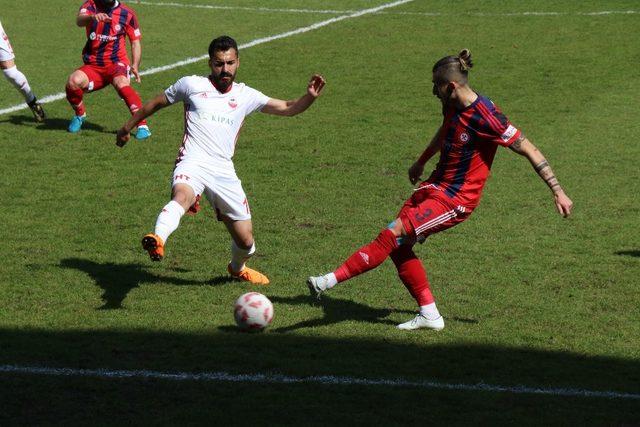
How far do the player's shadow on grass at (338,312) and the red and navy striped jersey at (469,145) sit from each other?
1.30 metres

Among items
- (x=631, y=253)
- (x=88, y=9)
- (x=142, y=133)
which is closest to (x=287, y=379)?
(x=631, y=253)

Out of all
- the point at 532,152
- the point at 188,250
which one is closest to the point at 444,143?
the point at 532,152

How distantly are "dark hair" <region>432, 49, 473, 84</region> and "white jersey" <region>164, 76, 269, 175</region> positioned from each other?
6.98ft

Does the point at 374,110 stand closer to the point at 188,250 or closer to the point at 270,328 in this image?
the point at 188,250

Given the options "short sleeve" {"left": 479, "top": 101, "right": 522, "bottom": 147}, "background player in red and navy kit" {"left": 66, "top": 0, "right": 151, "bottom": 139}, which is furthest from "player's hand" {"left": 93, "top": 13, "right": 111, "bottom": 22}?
"short sleeve" {"left": 479, "top": 101, "right": 522, "bottom": 147}

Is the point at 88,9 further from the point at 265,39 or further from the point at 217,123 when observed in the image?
the point at 265,39

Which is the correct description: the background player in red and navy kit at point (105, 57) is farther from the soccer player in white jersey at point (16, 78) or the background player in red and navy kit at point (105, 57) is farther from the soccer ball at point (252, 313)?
the soccer ball at point (252, 313)

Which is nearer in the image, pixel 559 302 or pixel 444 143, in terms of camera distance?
pixel 444 143

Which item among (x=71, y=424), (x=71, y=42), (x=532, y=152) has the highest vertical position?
(x=71, y=42)

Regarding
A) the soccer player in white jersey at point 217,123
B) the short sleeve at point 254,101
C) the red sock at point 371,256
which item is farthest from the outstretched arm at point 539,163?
the short sleeve at point 254,101

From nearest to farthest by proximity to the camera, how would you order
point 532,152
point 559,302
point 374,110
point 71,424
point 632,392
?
1. point 71,424
2. point 632,392
3. point 532,152
4. point 559,302
5. point 374,110

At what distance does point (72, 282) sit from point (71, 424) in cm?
372

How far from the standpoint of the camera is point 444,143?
32.6 feet

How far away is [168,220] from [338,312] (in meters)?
1.78
